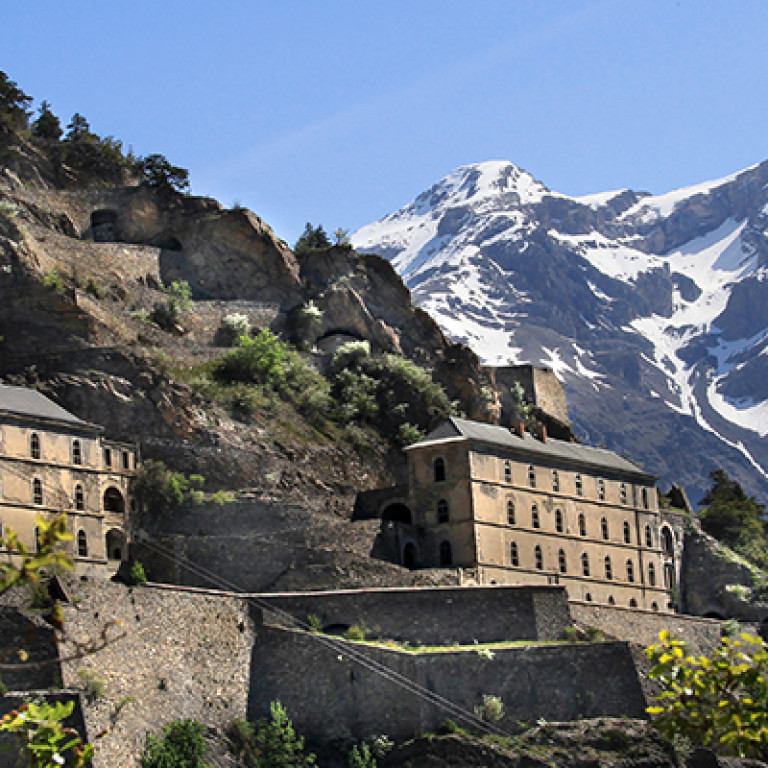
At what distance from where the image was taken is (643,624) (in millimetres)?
66812

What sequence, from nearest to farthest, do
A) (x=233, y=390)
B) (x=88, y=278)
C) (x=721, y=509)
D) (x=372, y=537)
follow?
(x=372, y=537) → (x=233, y=390) → (x=88, y=278) → (x=721, y=509)

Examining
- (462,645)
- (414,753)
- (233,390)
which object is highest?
(233,390)

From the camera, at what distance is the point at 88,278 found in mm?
75188

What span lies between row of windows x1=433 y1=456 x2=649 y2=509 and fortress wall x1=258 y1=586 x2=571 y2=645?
10.1 metres

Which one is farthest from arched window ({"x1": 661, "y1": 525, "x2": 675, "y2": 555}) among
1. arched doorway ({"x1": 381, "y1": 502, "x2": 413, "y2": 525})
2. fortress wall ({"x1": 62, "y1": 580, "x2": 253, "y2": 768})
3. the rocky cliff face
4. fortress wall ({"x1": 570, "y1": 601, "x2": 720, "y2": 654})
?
fortress wall ({"x1": 62, "y1": 580, "x2": 253, "y2": 768})

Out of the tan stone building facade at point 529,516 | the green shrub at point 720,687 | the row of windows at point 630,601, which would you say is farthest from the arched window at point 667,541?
the green shrub at point 720,687

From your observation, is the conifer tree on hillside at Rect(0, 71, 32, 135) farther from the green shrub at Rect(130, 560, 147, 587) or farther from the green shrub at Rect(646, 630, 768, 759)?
the green shrub at Rect(646, 630, 768, 759)

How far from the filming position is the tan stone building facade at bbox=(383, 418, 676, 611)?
2633 inches

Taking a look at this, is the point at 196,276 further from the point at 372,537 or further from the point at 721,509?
the point at 721,509

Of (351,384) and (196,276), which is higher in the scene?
(196,276)

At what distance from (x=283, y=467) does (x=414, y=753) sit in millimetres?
19465

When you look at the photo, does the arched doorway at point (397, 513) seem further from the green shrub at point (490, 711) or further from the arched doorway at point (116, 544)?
the green shrub at point (490, 711)

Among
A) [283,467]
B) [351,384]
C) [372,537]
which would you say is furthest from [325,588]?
[351,384]

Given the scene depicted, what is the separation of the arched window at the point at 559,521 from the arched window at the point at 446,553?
23.4ft
